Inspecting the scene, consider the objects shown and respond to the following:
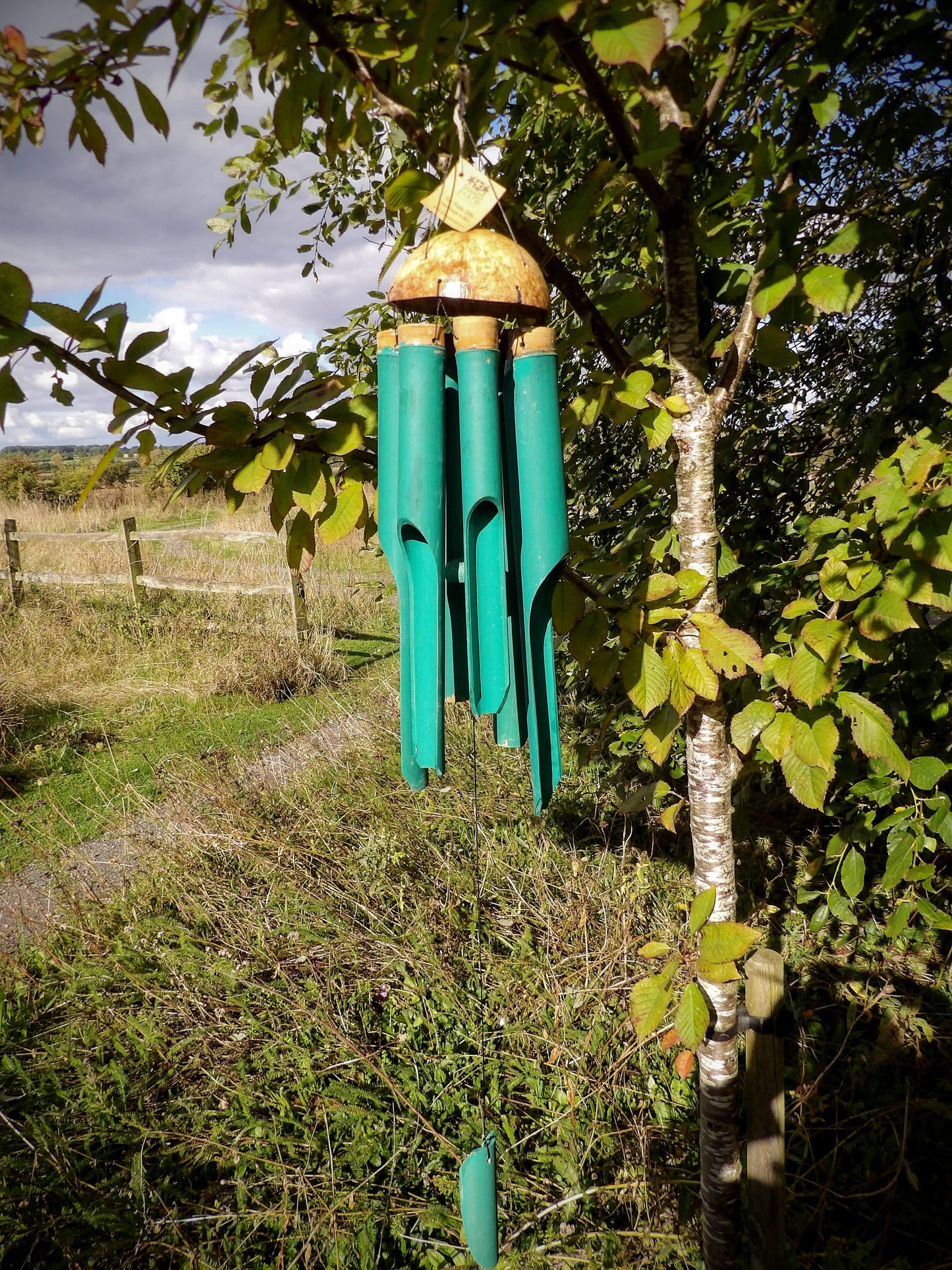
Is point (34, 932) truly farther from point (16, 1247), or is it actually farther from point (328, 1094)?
point (328, 1094)

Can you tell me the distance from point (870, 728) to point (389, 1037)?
2219 mm

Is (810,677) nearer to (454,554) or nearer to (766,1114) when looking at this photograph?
(454,554)

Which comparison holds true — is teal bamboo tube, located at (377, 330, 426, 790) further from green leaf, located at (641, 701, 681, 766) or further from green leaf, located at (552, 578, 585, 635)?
green leaf, located at (641, 701, 681, 766)

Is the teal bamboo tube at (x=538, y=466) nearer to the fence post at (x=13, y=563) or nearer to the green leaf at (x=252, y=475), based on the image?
the green leaf at (x=252, y=475)

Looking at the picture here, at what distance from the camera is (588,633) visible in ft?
4.84

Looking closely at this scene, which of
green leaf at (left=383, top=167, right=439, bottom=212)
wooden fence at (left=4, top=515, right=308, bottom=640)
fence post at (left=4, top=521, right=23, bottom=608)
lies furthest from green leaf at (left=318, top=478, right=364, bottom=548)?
fence post at (left=4, top=521, right=23, bottom=608)

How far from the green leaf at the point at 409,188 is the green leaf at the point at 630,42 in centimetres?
39

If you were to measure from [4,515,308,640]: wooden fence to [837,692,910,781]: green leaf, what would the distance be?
22.5 ft

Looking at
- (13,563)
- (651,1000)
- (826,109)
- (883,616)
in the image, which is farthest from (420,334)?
(13,563)

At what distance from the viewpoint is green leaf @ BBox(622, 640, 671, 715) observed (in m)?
1.43

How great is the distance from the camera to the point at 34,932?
355 centimetres

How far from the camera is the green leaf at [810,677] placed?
4.65ft

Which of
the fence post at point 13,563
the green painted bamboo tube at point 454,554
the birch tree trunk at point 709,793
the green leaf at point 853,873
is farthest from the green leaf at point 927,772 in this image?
the fence post at point 13,563

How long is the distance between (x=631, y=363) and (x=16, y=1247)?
9.76 ft
